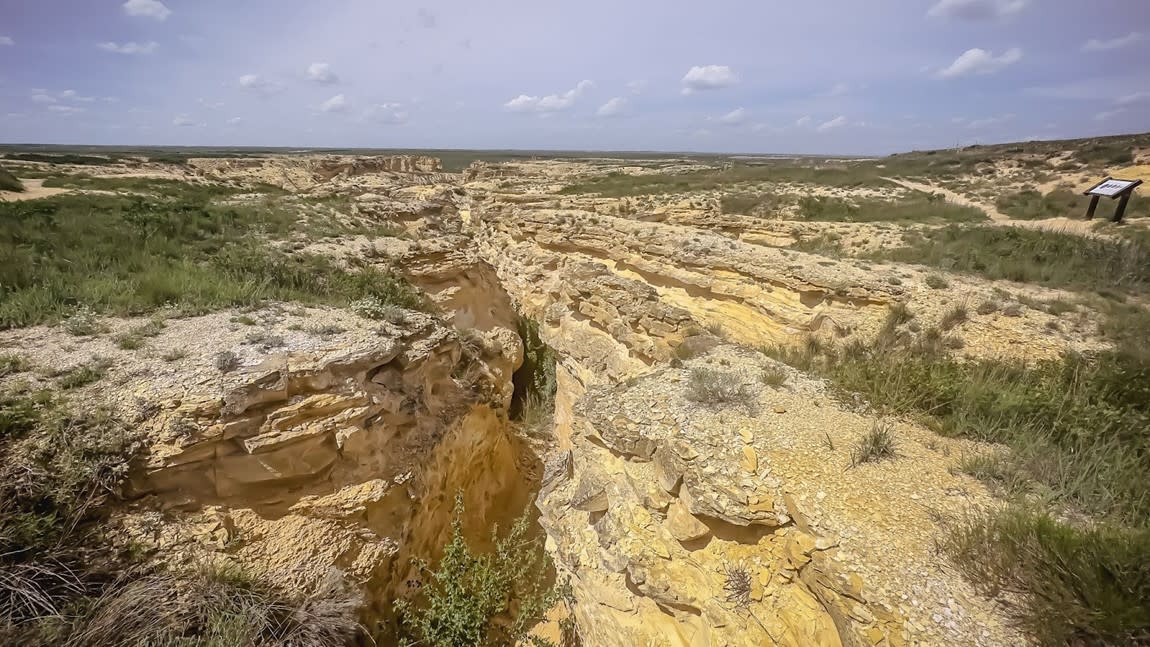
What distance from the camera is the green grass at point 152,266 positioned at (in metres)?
5.47

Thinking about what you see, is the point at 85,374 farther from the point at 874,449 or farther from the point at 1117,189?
the point at 1117,189

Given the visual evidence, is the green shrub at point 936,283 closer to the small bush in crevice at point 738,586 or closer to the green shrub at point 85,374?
the small bush in crevice at point 738,586

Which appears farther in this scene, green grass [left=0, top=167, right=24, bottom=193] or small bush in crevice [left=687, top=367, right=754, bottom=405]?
green grass [left=0, top=167, right=24, bottom=193]

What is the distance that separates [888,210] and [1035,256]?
8259 mm

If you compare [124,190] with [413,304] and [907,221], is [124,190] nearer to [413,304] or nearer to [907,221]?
[413,304]

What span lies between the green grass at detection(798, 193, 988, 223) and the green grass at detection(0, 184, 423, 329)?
15719mm

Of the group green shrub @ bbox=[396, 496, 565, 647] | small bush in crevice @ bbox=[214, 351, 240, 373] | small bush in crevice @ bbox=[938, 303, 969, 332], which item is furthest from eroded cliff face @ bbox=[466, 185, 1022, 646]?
small bush in crevice @ bbox=[214, 351, 240, 373]

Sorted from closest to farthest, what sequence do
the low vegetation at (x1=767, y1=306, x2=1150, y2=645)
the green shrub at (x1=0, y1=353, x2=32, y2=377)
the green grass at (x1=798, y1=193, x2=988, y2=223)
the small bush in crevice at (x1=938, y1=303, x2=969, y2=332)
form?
the low vegetation at (x1=767, y1=306, x2=1150, y2=645) → the green shrub at (x1=0, y1=353, x2=32, y2=377) → the small bush in crevice at (x1=938, y1=303, x2=969, y2=332) → the green grass at (x1=798, y1=193, x2=988, y2=223)

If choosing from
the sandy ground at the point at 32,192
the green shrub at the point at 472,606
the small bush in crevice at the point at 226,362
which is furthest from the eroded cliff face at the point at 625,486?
the sandy ground at the point at 32,192

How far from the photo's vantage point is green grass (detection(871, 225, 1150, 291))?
8117 millimetres

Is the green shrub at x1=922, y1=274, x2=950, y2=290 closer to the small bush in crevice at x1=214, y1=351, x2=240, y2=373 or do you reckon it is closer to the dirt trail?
the dirt trail

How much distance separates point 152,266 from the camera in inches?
265

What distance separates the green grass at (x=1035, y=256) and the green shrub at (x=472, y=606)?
31.4 ft

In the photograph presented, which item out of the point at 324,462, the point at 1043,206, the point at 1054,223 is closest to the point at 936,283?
the point at 324,462
